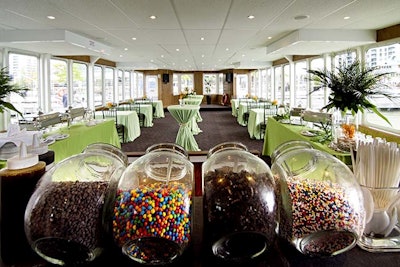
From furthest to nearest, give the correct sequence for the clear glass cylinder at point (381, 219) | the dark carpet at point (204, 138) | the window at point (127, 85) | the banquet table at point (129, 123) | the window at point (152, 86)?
the window at point (152, 86) < the window at point (127, 85) < the banquet table at point (129, 123) < the dark carpet at point (204, 138) < the clear glass cylinder at point (381, 219)

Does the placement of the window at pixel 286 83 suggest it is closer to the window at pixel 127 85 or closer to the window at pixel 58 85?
the window at pixel 58 85

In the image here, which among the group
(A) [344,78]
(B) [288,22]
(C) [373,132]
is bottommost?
(C) [373,132]

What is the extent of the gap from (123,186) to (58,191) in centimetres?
16

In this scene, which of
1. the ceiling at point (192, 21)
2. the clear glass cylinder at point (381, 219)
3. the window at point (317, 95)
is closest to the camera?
the clear glass cylinder at point (381, 219)

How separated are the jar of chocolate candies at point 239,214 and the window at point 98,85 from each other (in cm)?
1213

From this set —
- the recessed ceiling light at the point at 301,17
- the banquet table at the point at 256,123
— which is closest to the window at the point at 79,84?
the banquet table at the point at 256,123

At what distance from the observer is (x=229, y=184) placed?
74 centimetres

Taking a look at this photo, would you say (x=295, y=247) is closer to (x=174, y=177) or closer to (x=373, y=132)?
(x=174, y=177)

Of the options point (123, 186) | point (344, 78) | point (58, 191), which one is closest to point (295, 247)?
point (123, 186)

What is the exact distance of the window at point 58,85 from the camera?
8711mm

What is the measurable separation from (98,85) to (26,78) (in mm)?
4917

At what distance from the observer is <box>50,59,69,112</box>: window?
8711 mm

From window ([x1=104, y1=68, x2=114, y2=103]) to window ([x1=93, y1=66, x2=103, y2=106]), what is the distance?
0.55m

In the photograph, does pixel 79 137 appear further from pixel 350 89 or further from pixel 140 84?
pixel 140 84
